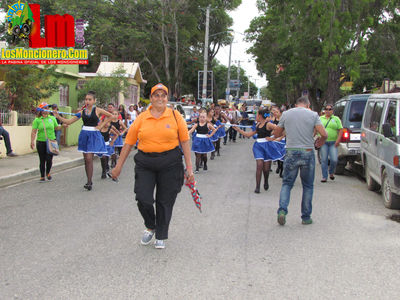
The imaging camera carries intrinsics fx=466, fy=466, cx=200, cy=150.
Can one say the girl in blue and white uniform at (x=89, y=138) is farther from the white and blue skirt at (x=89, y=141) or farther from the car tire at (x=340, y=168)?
the car tire at (x=340, y=168)

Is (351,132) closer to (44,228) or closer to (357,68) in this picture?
(44,228)

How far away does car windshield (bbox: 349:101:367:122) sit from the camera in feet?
38.3

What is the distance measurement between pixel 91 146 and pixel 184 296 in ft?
19.1

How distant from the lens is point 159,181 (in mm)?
5277

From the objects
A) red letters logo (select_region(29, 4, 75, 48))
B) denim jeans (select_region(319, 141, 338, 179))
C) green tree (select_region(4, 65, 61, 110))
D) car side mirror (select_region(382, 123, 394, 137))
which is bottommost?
denim jeans (select_region(319, 141, 338, 179))

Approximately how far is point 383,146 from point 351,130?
124 inches

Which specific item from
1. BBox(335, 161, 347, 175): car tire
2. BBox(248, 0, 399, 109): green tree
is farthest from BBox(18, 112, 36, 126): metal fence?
BBox(248, 0, 399, 109): green tree

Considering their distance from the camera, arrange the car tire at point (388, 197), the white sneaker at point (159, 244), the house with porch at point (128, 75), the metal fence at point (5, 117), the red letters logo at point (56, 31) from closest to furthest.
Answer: the white sneaker at point (159, 244), the car tire at point (388, 197), the metal fence at point (5, 117), the red letters logo at point (56, 31), the house with porch at point (128, 75)

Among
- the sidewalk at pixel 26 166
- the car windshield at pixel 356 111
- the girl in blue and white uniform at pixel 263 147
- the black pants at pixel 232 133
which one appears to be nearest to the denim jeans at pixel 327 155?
the car windshield at pixel 356 111

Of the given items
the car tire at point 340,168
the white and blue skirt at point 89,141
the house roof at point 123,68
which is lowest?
the car tire at point 340,168

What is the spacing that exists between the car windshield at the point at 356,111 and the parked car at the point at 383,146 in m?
1.37

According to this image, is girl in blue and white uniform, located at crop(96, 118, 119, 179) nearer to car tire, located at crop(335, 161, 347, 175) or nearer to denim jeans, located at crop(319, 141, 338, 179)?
denim jeans, located at crop(319, 141, 338, 179)

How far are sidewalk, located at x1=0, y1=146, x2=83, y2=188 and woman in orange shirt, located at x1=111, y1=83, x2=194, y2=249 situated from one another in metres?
5.98

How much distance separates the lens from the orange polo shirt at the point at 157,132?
16.7 feet
